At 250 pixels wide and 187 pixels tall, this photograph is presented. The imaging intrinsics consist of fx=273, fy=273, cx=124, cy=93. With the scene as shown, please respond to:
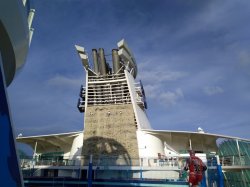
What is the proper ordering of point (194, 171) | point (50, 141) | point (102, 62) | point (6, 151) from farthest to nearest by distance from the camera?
point (102, 62), point (50, 141), point (194, 171), point (6, 151)

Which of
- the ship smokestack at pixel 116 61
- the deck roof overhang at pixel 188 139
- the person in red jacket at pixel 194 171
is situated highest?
the ship smokestack at pixel 116 61

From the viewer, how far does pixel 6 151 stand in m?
5.53

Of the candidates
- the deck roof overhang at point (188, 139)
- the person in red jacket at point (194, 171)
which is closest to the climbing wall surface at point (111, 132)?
the deck roof overhang at point (188, 139)

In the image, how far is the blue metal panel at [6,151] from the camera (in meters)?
5.39

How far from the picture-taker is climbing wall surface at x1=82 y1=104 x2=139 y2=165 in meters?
26.3

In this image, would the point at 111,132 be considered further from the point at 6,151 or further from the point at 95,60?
the point at 6,151

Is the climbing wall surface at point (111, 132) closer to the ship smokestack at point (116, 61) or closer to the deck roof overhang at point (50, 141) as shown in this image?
the deck roof overhang at point (50, 141)

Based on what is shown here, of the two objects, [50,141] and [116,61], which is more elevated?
[116,61]

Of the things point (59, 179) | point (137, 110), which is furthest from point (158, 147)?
point (59, 179)

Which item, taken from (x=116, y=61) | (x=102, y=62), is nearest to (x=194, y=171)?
(x=116, y=61)

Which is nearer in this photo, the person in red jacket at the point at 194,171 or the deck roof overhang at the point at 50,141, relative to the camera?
the person in red jacket at the point at 194,171

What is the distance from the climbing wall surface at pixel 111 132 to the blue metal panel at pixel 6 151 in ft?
63.8

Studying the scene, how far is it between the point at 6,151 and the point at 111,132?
884 inches

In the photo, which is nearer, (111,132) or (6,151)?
(6,151)
